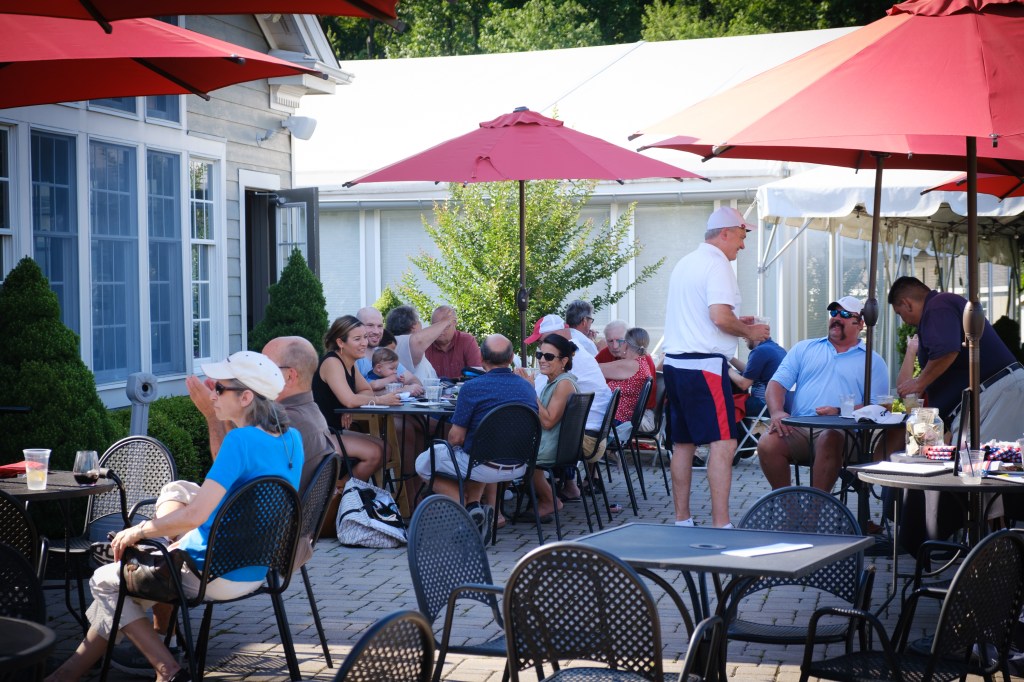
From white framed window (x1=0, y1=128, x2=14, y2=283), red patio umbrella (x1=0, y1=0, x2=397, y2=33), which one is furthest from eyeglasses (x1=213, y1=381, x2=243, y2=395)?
white framed window (x1=0, y1=128, x2=14, y2=283)

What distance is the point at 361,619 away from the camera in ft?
19.4

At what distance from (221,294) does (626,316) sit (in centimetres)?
754

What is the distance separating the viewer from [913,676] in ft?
12.2

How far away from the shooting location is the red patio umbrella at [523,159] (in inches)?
332

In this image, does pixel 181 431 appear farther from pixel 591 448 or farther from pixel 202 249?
pixel 591 448

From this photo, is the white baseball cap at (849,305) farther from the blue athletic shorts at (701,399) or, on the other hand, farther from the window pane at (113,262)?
the window pane at (113,262)

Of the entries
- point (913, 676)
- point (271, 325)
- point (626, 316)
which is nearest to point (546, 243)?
point (626, 316)

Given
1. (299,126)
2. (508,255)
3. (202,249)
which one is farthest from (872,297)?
(508,255)

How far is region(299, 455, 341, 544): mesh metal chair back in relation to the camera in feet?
16.3

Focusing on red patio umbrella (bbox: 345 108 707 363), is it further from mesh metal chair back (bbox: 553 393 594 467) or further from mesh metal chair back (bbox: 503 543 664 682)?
mesh metal chair back (bbox: 503 543 664 682)

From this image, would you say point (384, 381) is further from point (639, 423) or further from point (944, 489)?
point (944, 489)

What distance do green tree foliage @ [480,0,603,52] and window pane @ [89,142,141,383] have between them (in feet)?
85.6

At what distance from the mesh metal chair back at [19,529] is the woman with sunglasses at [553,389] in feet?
12.9

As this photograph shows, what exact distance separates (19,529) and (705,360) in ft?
13.8
